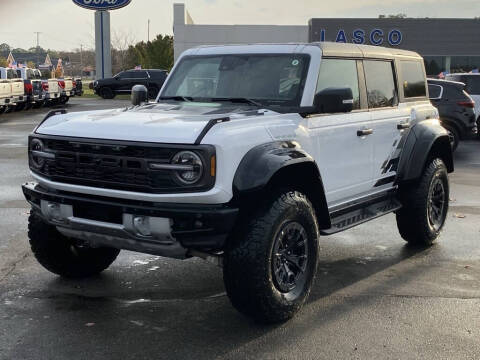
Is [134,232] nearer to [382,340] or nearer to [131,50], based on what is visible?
[382,340]

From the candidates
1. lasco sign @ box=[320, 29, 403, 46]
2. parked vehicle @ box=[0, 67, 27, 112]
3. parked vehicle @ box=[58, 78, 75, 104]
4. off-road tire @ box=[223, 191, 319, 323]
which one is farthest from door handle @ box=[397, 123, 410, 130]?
lasco sign @ box=[320, 29, 403, 46]

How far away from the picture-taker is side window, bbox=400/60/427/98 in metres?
6.36

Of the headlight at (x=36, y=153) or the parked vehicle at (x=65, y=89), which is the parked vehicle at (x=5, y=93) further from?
the headlight at (x=36, y=153)

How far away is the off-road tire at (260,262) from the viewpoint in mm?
4031

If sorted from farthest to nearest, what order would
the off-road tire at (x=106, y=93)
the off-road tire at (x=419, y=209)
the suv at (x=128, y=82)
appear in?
the off-road tire at (x=106, y=93) → the suv at (x=128, y=82) → the off-road tire at (x=419, y=209)

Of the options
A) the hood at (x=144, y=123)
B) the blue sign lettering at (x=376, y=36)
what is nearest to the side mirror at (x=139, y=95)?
the hood at (x=144, y=123)

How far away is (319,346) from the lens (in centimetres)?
399

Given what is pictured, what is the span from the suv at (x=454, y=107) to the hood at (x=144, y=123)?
10010mm

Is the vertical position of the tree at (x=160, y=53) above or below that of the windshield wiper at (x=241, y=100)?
above

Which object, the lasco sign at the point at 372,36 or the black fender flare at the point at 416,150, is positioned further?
the lasco sign at the point at 372,36

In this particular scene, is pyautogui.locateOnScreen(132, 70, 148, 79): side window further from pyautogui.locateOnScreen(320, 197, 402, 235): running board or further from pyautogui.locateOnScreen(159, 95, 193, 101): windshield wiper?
pyautogui.locateOnScreen(320, 197, 402, 235): running board

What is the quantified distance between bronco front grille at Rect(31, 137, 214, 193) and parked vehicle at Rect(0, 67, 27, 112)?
2189cm

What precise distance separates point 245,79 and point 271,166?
1.49m

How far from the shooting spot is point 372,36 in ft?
143
